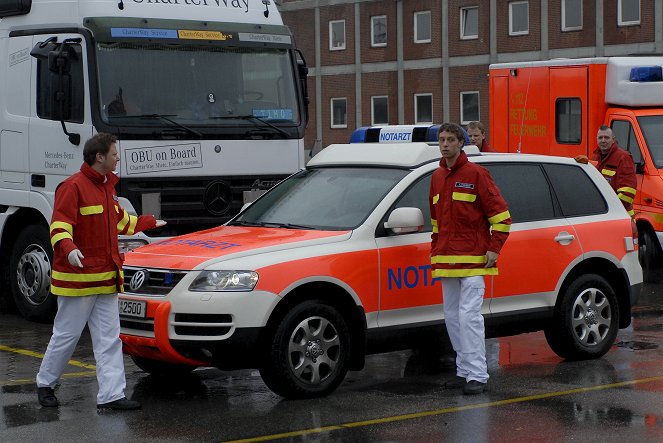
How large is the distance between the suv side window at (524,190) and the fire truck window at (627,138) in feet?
22.6

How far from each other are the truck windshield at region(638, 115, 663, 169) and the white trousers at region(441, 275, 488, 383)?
323 inches

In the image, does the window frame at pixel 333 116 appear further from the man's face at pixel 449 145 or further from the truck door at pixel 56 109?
the man's face at pixel 449 145

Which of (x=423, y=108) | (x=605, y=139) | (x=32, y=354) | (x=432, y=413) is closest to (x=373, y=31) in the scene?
(x=423, y=108)

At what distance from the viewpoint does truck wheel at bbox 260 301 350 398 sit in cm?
838

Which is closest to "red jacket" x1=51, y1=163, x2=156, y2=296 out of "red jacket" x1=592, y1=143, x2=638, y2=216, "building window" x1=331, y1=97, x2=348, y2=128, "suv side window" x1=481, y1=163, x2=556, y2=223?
"suv side window" x1=481, y1=163, x2=556, y2=223

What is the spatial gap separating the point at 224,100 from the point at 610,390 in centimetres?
541

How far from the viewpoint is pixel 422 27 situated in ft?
175

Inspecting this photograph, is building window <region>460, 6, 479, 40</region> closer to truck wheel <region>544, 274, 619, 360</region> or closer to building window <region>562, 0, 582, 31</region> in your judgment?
building window <region>562, 0, 582, 31</region>

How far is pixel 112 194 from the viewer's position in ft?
28.2

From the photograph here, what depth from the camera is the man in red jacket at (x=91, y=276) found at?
830 centimetres

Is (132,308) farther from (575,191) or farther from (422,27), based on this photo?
(422,27)

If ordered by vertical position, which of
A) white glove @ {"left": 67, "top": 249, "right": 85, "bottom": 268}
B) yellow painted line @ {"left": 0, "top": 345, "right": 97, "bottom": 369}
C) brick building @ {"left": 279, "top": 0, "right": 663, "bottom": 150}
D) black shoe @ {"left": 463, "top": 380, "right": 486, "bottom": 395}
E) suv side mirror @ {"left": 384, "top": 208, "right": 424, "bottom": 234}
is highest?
brick building @ {"left": 279, "top": 0, "right": 663, "bottom": 150}

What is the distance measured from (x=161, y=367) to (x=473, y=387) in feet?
7.54

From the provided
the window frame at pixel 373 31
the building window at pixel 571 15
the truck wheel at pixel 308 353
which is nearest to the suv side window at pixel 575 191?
the truck wheel at pixel 308 353
